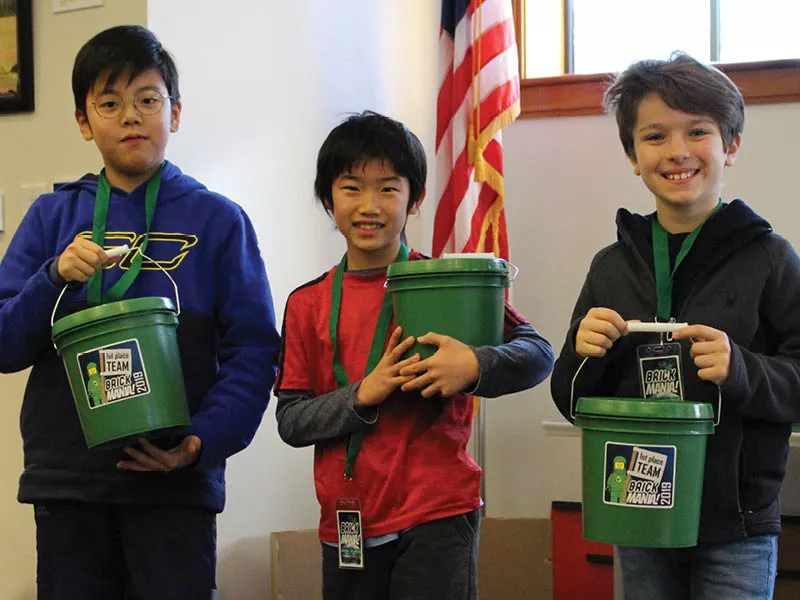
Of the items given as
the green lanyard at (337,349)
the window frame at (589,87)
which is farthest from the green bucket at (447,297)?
the window frame at (589,87)

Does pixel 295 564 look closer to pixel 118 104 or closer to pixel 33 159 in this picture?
pixel 33 159

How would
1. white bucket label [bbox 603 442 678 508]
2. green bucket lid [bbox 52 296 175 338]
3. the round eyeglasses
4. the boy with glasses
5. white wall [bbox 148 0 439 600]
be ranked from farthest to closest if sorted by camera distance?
white wall [bbox 148 0 439 600] < the round eyeglasses < the boy with glasses < green bucket lid [bbox 52 296 175 338] < white bucket label [bbox 603 442 678 508]

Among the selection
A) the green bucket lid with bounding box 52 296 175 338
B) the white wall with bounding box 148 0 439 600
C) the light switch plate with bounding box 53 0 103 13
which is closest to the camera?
the green bucket lid with bounding box 52 296 175 338

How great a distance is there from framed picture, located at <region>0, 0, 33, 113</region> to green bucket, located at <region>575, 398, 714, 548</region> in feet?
6.68

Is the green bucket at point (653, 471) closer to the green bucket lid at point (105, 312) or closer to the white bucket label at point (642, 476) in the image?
the white bucket label at point (642, 476)

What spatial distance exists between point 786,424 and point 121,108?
56.4 inches

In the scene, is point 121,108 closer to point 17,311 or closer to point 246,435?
point 17,311

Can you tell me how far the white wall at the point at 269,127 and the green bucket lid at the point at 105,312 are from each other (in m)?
1.04

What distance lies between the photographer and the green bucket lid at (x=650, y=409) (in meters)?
1.53

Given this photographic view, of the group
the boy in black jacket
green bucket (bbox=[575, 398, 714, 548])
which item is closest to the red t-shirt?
the boy in black jacket

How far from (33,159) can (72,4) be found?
0.46m

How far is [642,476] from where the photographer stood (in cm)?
153

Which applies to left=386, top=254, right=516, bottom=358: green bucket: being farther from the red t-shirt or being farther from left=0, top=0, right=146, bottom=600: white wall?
left=0, top=0, right=146, bottom=600: white wall

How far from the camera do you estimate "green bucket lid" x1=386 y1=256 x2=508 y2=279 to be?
1681 mm
